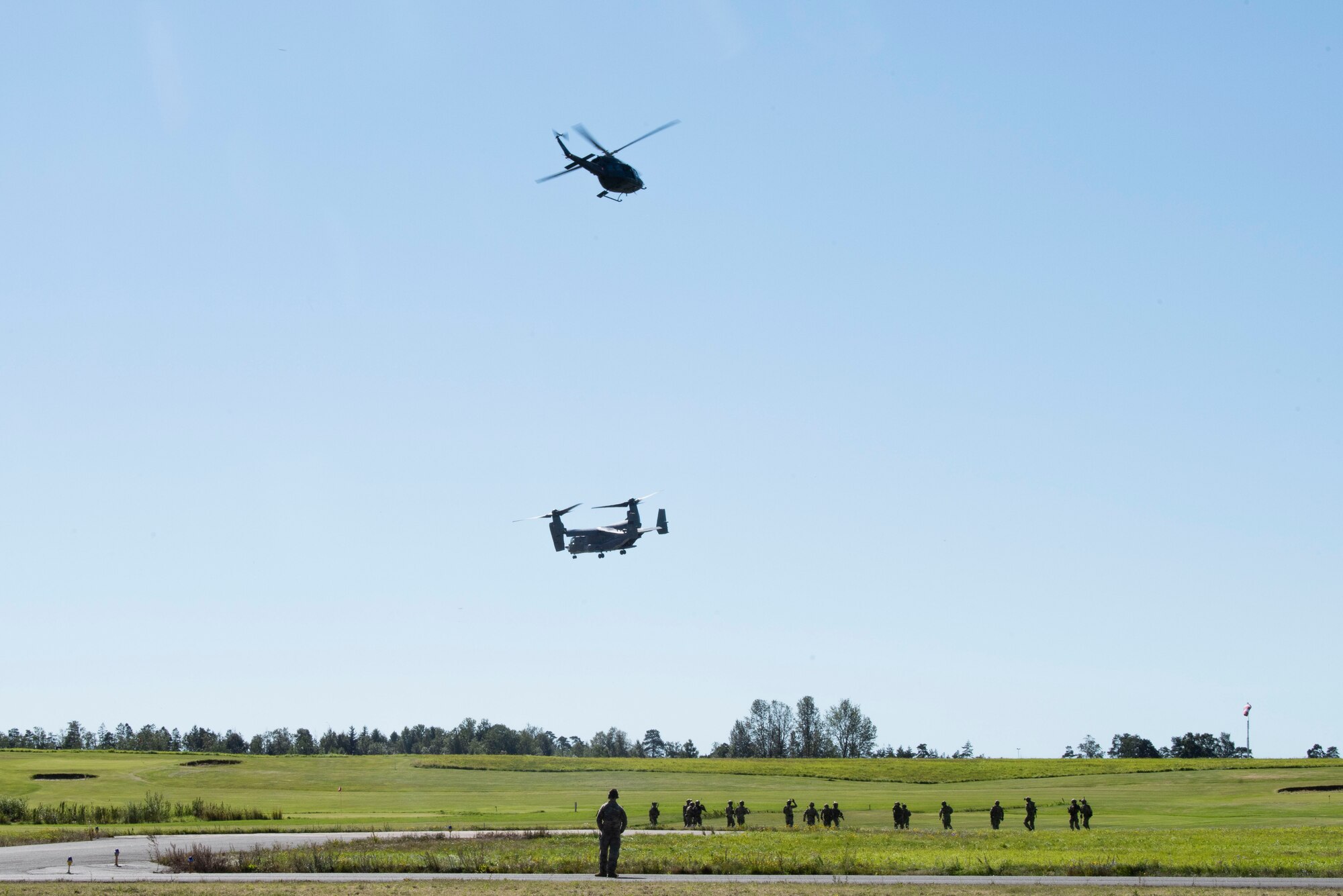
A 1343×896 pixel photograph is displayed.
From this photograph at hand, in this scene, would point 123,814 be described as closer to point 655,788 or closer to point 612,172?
point 612,172

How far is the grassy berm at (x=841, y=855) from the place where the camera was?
95.3 feet

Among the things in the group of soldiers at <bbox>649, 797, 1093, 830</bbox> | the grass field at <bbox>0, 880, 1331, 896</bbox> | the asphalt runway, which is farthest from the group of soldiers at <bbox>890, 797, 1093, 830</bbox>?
the grass field at <bbox>0, 880, 1331, 896</bbox>

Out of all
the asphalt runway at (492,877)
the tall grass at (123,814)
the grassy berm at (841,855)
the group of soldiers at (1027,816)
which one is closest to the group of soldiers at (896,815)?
the group of soldiers at (1027,816)

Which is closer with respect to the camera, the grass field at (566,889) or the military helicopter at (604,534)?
the grass field at (566,889)

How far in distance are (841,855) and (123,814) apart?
137 ft

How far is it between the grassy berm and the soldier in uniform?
2.12 m

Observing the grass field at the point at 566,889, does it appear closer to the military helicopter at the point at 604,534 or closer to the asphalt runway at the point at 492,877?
the asphalt runway at the point at 492,877

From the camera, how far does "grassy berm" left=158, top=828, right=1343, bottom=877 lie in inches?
1144

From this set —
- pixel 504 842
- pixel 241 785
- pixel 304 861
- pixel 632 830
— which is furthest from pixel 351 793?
pixel 304 861

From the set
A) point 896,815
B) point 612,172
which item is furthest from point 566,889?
point 612,172

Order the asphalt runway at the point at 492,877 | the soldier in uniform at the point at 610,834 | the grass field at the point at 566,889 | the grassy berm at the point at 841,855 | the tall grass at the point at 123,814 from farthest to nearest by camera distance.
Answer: the tall grass at the point at 123,814 < the grassy berm at the point at 841,855 < the soldier in uniform at the point at 610,834 < the asphalt runway at the point at 492,877 < the grass field at the point at 566,889

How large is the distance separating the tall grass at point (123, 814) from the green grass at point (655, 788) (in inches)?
116

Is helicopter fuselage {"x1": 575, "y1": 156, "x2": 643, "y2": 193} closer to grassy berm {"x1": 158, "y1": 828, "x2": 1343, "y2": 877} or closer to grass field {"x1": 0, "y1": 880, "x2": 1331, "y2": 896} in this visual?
grassy berm {"x1": 158, "y1": 828, "x2": 1343, "y2": 877}

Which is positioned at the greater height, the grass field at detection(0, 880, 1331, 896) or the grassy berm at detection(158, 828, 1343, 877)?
the grass field at detection(0, 880, 1331, 896)
